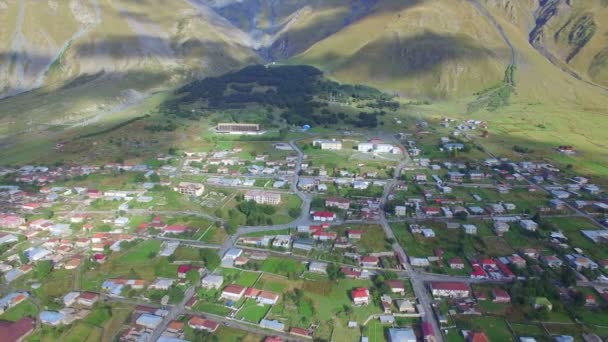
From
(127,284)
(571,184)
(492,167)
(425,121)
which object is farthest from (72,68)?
(571,184)

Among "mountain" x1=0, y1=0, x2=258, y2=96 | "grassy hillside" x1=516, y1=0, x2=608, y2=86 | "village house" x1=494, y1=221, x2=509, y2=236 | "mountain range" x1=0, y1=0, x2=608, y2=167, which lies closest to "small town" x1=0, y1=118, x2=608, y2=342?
"village house" x1=494, y1=221, x2=509, y2=236

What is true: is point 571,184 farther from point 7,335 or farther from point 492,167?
point 7,335

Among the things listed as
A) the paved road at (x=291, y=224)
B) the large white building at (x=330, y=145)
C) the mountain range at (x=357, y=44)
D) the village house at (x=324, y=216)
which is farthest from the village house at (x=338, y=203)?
the mountain range at (x=357, y=44)

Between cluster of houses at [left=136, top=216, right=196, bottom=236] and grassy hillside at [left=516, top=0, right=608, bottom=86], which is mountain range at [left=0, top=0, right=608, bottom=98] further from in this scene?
cluster of houses at [left=136, top=216, right=196, bottom=236]

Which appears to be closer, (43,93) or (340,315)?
(340,315)

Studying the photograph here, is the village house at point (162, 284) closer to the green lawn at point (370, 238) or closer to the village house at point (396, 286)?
the green lawn at point (370, 238)

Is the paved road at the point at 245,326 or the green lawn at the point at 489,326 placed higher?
the green lawn at the point at 489,326
